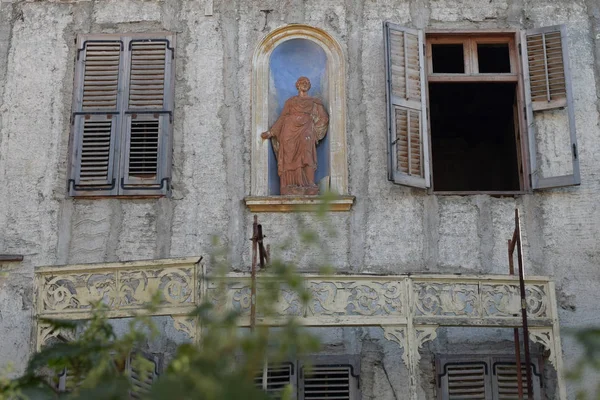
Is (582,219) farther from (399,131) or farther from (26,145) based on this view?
(26,145)

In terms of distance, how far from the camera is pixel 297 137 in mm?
11750

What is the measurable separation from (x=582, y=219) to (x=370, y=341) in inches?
96.0

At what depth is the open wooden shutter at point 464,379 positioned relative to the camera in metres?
10.8

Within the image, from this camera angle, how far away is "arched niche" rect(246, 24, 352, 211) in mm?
11602

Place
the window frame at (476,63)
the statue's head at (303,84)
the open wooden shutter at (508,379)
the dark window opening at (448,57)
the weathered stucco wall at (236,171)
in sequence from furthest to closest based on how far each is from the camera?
the dark window opening at (448,57) < the statue's head at (303,84) < the window frame at (476,63) < the weathered stucco wall at (236,171) < the open wooden shutter at (508,379)

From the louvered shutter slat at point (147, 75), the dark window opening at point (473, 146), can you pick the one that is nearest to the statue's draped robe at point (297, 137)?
the louvered shutter slat at point (147, 75)

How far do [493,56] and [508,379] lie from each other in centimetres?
435

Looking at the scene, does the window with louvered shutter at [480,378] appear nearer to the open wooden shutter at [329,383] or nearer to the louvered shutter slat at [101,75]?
the open wooden shutter at [329,383]

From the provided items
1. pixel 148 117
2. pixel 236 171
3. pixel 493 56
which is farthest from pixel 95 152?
pixel 493 56

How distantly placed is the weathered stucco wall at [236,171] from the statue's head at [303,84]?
46 cm

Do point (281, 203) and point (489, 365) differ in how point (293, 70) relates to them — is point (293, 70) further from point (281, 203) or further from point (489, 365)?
point (489, 365)

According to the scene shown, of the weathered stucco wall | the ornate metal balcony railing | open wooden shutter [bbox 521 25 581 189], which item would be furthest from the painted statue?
open wooden shutter [bbox 521 25 581 189]

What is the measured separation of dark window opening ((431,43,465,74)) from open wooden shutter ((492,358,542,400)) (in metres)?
3.60

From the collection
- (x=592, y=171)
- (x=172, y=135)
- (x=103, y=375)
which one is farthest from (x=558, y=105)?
(x=103, y=375)
